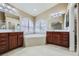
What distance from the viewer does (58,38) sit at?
17.5 ft

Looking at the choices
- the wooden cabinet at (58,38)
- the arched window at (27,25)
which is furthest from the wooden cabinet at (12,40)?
the wooden cabinet at (58,38)

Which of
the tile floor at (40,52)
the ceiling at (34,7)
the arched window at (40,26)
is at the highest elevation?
the ceiling at (34,7)

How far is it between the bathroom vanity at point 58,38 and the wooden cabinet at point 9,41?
5.81 feet

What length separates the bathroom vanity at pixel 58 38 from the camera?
15.8 feet

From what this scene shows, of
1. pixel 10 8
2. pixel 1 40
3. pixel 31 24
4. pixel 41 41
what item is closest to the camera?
pixel 1 40

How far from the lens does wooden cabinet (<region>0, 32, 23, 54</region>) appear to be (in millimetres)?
3562

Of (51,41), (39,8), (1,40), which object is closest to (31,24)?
(39,8)

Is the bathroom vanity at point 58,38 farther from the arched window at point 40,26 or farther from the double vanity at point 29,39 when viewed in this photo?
the arched window at point 40,26

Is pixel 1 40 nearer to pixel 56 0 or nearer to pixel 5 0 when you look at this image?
pixel 5 0

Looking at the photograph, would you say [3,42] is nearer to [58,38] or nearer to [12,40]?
[12,40]

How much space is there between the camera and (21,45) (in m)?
5.16

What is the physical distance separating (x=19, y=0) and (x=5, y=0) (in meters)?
0.30

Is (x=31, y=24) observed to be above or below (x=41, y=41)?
above

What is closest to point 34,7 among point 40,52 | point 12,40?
point 12,40
